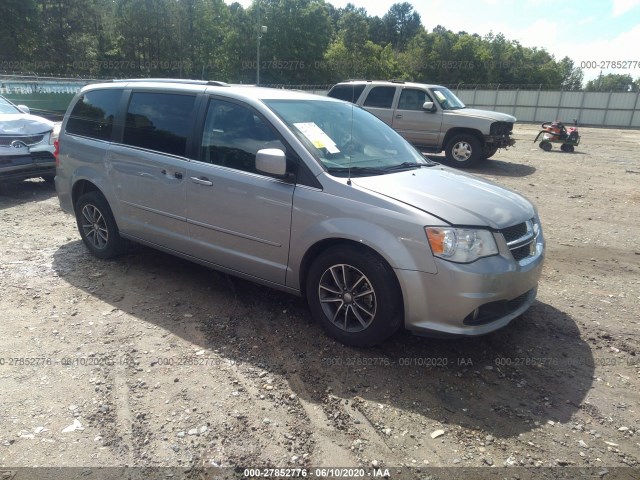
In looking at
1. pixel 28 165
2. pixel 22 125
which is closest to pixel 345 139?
pixel 28 165

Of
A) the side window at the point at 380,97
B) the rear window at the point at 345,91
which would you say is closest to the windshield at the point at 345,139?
the rear window at the point at 345,91

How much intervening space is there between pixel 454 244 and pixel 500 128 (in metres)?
9.98

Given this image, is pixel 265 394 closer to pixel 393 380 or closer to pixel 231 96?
pixel 393 380

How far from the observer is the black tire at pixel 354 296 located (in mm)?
3271

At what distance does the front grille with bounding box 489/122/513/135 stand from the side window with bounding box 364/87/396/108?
265cm

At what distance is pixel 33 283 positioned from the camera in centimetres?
471

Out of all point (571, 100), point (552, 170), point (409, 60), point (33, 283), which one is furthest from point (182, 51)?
point (33, 283)

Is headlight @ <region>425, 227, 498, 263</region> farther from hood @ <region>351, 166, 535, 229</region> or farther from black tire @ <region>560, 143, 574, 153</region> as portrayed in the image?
black tire @ <region>560, 143, 574, 153</region>

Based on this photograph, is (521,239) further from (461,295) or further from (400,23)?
(400,23)

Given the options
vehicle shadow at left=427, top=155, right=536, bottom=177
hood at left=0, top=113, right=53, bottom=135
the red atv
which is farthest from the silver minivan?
the red atv

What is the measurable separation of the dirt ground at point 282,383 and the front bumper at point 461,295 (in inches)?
15.3

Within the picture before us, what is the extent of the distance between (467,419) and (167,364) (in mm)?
2096

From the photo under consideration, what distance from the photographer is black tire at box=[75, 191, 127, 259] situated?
200 inches

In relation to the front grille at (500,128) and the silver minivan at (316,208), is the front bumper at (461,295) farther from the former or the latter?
the front grille at (500,128)
